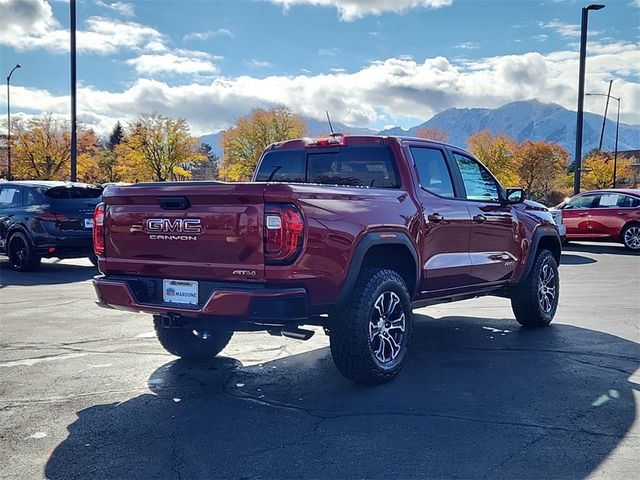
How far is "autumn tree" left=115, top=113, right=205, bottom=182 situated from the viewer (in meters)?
59.5

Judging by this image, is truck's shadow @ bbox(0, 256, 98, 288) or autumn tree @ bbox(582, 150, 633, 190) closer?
truck's shadow @ bbox(0, 256, 98, 288)

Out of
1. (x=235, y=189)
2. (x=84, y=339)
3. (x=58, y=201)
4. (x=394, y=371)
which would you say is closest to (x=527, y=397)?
(x=394, y=371)

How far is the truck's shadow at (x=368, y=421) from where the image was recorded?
132 inches

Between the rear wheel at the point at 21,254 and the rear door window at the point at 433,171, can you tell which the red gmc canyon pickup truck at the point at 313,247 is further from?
the rear wheel at the point at 21,254

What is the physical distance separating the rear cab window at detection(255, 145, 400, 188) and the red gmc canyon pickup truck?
11mm

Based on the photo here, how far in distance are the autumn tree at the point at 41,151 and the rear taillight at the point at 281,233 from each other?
5421 cm

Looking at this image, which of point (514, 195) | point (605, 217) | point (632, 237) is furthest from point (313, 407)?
point (605, 217)

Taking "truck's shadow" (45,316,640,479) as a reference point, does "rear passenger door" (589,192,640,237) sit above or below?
above

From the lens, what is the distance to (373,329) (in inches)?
188

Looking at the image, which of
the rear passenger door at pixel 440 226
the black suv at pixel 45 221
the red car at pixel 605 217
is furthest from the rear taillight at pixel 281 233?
the red car at pixel 605 217

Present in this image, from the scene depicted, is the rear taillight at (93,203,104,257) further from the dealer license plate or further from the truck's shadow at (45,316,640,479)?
the truck's shadow at (45,316,640,479)

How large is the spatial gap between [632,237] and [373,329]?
13579mm

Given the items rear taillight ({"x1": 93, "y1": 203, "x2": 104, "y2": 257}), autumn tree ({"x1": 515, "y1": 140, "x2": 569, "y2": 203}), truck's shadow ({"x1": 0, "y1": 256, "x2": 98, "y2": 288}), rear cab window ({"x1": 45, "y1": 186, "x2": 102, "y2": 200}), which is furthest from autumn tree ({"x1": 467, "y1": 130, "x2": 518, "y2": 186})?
rear taillight ({"x1": 93, "y1": 203, "x2": 104, "y2": 257})

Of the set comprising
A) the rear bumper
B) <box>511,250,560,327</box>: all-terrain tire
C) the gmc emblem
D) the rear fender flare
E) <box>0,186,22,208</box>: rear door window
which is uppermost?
<box>0,186,22,208</box>: rear door window
